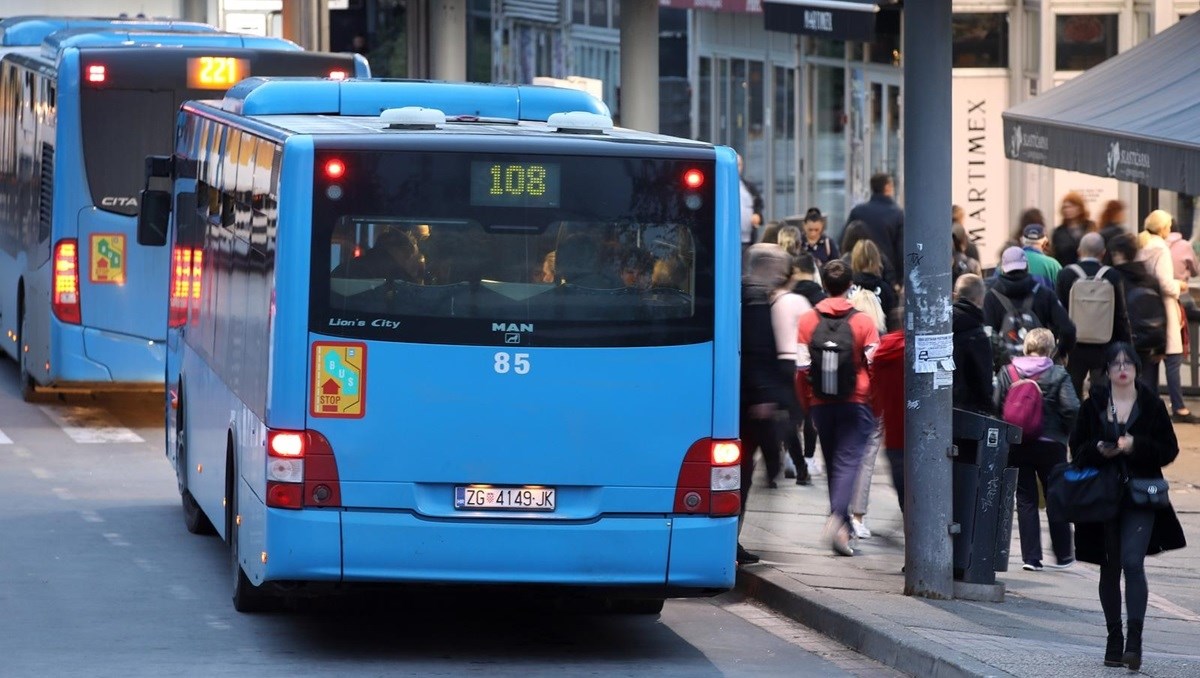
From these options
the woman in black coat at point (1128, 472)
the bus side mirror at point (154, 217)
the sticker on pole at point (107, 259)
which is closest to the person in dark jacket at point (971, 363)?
the woman in black coat at point (1128, 472)

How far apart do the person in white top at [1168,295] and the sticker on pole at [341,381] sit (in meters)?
10.5

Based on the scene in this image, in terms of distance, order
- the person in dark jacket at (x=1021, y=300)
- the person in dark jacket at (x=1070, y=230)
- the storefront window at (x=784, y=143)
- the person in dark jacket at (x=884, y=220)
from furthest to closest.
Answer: the storefront window at (x=784, y=143), the person in dark jacket at (x=884, y=220), the person in dark jacket at (x=1070, y=230), the person in dark jacket at (x=1021, y=300)

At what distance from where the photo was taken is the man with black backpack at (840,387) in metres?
13.1

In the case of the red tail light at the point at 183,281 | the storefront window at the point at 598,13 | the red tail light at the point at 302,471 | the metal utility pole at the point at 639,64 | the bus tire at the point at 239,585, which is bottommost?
the bus tire at the point at 239,585

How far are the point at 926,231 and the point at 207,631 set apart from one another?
4.02m

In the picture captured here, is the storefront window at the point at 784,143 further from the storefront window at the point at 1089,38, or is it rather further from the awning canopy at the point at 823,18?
the storefront window at the point at 1089,38

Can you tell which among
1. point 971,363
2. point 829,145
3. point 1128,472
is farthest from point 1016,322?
point 829,145

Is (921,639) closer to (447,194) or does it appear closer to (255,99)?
(447,194)

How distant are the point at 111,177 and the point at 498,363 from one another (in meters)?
9.74

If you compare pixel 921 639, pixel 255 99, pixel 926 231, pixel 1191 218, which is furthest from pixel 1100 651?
pixel 1191 218

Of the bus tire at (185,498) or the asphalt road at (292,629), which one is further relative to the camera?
the bus tire at (185,498)

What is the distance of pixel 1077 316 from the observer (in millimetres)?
17203

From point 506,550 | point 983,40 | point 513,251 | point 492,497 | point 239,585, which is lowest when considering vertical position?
point 239,585

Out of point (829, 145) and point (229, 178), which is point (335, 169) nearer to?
point (229, 178)
